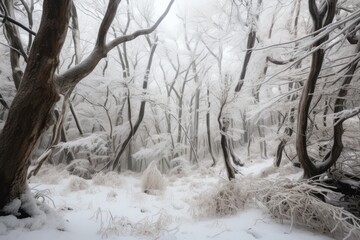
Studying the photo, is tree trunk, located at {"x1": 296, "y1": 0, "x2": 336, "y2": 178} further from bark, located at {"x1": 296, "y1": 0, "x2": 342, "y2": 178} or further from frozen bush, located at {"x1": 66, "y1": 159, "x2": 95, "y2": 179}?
frozen bush, located at {"x1": 66, "y1": 159, "x2": 95, "y2": 179}

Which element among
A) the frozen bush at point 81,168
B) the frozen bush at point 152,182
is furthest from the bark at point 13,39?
the frozen bush at point 81,168

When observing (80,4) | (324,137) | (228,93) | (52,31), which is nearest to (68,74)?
(52,31)

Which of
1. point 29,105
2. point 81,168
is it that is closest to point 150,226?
point 29,105

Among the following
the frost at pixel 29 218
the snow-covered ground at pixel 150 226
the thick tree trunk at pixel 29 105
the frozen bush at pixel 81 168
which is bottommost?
the frozen bush at pixel 81 168

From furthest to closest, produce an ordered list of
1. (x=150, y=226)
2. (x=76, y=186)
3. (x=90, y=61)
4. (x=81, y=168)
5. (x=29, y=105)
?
(x=81, y=168)
(x=76, y=186)
(x=150, y=226)
(x=90, y=61)
(x=29, y=105)

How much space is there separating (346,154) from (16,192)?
5103 millimetres

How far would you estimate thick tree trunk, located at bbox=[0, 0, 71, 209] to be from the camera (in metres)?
2.01

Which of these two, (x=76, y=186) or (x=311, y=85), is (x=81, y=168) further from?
(x=311, y=85)

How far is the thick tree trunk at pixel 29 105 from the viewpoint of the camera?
201 cm

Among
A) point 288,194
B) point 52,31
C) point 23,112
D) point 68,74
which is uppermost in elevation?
point 52,31

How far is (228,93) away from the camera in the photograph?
420cm

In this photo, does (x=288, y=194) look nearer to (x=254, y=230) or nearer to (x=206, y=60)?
(x=254, y=230)

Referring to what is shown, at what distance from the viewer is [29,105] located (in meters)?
2.06

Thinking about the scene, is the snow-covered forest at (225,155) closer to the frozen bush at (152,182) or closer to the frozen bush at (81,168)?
the frozen bush at (152,182)
